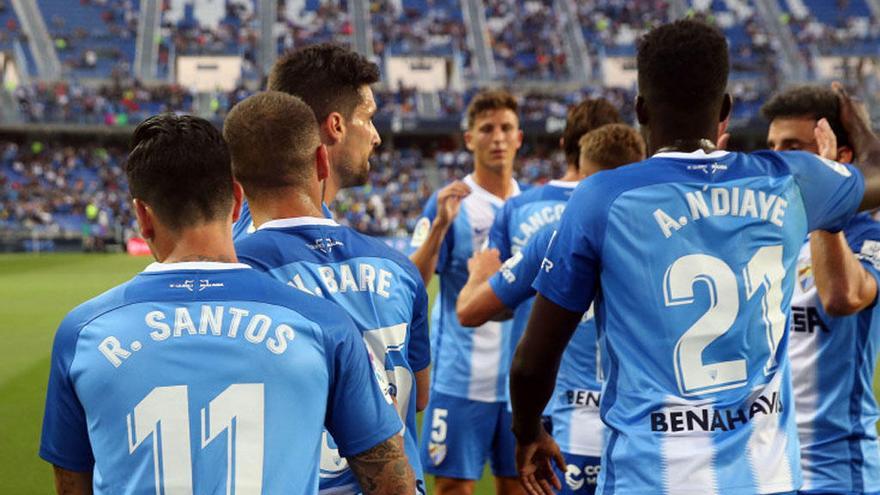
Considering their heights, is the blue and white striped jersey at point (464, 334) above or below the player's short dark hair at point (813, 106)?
below

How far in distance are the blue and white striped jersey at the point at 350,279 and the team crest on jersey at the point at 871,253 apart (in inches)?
67.4

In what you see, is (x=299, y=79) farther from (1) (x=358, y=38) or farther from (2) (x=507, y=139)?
(1) (x=358, y=38)

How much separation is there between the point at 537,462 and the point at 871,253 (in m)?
1.49

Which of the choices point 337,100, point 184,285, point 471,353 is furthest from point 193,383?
point 471,353

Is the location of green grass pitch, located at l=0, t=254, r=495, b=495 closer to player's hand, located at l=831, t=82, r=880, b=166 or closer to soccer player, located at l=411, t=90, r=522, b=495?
soccer player, located at l=411, t=90, r=522, b=495

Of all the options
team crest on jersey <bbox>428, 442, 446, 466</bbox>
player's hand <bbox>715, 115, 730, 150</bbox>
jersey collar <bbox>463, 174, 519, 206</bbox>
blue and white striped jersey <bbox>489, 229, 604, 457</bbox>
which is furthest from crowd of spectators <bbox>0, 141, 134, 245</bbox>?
player's hand <bbox>715, 115, 730, 150</bbox>

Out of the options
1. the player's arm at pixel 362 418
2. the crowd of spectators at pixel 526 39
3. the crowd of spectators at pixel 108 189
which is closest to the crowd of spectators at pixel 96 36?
the crowd of spectators at pixel 108 189

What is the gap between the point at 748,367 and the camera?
2.65 m

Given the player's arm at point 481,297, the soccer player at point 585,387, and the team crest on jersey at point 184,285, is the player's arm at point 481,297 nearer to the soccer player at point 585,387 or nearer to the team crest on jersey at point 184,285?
the soccer player at point 585,387

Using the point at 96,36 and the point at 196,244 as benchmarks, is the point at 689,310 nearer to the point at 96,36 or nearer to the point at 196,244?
the point at 196,244

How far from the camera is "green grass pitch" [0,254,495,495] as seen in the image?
293 inches

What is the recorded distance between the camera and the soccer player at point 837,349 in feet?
11.1

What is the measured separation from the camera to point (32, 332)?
14.7 meters

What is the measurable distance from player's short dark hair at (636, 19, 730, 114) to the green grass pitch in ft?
15.6
